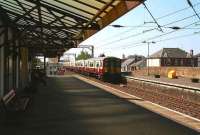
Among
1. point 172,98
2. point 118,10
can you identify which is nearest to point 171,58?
point 172,98

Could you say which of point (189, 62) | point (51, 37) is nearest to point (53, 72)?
point (51, 37)

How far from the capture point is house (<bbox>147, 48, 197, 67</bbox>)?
387 feet

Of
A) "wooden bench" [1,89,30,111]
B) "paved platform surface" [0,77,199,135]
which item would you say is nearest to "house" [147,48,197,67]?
"paved platform surface" [0,77,199,135]

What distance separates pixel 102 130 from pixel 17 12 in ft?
21.8

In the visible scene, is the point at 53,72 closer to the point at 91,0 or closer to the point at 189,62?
the point at 91,0

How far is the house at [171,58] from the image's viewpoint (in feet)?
387

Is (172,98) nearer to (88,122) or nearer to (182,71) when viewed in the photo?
(88,122)

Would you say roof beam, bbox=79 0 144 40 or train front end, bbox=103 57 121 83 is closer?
roof beam, bbox=79 0 144 40

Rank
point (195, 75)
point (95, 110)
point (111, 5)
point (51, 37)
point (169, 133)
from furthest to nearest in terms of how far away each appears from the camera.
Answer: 1. point (195, 75)
2. point (51, 37)
3. point (95, 110)
4. point (169, 133)
5. point (111, 5)

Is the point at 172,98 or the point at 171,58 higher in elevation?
the point at 171,58

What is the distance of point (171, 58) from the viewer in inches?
4695

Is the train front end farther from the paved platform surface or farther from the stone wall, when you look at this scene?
the paved platform surface

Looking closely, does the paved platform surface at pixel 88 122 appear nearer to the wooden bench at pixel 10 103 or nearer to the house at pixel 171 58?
the wooden bench at pixel 10 103

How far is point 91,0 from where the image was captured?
32.7 feet
